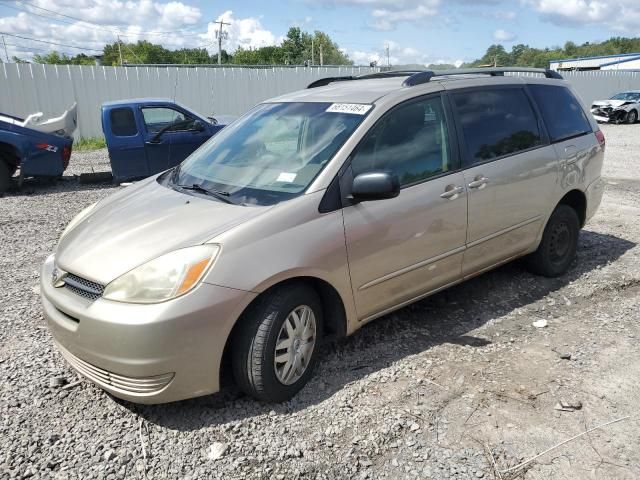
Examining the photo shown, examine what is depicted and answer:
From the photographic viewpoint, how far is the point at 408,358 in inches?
145

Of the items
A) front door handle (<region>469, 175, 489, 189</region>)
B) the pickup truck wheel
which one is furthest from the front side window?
the pickup truck wheel

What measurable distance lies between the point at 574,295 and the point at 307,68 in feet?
63.6

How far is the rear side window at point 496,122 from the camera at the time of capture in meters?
4.05

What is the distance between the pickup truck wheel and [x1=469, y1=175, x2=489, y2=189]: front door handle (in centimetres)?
923

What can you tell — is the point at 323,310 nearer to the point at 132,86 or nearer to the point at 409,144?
the point at 409,144

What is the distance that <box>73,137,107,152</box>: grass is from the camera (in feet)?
53.8

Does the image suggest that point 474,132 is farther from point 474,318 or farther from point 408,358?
point 408,358

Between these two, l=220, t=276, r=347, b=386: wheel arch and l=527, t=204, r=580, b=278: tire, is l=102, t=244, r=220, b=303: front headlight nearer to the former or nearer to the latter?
l=220, t=276, r=347, b=386: wheel arch

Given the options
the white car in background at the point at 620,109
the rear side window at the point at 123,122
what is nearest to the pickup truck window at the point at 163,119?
the rear side window at the point at 123,122

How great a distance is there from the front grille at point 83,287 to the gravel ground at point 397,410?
0.74 metres

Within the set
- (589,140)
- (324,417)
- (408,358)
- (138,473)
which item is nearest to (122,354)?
(138,473)

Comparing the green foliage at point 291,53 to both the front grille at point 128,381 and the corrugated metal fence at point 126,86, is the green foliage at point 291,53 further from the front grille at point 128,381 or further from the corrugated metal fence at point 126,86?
the front grille at point 128,381

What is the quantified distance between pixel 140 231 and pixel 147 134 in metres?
7.83

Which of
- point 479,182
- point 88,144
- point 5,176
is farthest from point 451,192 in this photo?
point 88,144
